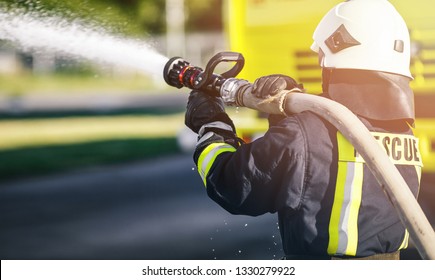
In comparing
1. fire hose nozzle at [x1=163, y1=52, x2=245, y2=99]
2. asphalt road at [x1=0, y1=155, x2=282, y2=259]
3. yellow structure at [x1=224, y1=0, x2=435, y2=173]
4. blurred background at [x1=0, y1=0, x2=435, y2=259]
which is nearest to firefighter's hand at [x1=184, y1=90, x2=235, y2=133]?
fire hose nozzle at [x1=163, y1=52, x2=245, y2=99]

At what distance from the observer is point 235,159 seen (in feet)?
9.39

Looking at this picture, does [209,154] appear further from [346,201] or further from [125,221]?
[125,221]

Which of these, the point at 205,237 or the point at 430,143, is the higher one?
the point at 430,143

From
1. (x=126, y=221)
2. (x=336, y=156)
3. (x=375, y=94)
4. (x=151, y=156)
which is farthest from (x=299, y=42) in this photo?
(x=151, y=156)

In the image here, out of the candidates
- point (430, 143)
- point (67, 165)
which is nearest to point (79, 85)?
point (67, 165)

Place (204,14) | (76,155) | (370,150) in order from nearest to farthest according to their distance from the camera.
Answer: (370,150)
(204,14)
(76,155)

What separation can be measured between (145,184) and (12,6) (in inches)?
124

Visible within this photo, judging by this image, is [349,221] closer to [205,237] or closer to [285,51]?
[285,51]

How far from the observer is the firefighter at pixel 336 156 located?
9.12 feet

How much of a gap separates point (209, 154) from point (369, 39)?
2.20ft

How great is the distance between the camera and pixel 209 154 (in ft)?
9.75

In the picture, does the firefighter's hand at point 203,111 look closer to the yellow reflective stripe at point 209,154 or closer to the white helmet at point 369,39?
the yellow reflective stripe at point 209,154

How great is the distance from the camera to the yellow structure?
4.48m

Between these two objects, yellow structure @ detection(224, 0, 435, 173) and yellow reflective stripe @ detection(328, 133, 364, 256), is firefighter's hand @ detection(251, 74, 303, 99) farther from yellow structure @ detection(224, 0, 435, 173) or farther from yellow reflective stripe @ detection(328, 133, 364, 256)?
yellow structure @ detection(224, 0, 435, 173)
